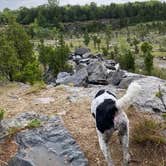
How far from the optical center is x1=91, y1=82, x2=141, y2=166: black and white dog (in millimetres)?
6117

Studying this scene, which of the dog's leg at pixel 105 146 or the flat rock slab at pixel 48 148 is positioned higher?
the dog's leg at pixel 105 146

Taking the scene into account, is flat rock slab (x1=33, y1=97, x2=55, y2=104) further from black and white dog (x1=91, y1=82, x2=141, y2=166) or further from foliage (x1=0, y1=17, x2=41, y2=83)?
foliage (x1=0, y1=17, x2=41, y2=83)

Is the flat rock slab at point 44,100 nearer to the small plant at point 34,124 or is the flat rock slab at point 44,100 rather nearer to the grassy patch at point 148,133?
the small plant at point 34,124

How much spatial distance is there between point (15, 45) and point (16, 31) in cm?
79

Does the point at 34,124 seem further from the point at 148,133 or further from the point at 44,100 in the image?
the point at 148,133

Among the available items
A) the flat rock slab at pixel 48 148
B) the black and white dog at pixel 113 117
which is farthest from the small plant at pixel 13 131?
the black and white dog at pixel 113 117

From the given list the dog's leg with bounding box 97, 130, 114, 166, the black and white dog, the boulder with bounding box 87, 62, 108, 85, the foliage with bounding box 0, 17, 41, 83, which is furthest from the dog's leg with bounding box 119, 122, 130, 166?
the boulder with bounding box 87, 62, 108, 85

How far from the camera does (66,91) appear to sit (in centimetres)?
1080

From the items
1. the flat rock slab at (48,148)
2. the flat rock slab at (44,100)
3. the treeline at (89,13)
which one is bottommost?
the treeline at (89,13)

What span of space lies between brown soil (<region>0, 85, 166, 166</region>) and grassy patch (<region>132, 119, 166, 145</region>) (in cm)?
10

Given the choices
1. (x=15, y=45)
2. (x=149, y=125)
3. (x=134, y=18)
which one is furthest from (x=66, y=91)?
(x=134, y=18)

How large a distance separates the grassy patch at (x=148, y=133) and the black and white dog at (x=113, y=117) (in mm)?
620

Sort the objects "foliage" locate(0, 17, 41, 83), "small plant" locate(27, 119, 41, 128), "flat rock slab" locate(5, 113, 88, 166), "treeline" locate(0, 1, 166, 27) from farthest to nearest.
Answer: "treeline" locate(0, 1, 166, 27), "foliage" locate(0, 17, 41, 83), "small plant" locate(27, 119, 41, 128), "flat rock slab" locate(5, 113, 88, 166)

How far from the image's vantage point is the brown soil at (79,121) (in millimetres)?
7000
